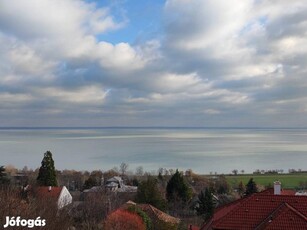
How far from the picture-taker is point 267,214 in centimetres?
1905

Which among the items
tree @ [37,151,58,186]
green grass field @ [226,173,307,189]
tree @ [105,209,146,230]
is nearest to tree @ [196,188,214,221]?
tree @ [37,151,58,186]

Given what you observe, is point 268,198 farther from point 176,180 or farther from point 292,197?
point 176,180

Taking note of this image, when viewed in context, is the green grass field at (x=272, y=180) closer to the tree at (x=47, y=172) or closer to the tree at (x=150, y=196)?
the tree at (x=150, y=196)

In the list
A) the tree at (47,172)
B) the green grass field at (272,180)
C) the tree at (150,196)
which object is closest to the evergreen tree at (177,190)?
the tree at (150,196)

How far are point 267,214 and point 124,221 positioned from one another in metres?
8.88

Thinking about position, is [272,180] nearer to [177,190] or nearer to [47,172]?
[177,190]

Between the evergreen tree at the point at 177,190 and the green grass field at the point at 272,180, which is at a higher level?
the green grass field at the point at 272,180

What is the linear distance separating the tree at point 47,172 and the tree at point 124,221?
19.8m

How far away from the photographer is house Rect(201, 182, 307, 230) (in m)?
17.8

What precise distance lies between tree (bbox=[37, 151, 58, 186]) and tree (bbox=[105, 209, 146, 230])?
19.8 meters

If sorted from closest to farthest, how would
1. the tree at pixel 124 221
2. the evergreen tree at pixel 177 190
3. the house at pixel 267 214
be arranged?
1. the house at pixel 267 214
2. the tree at pixel 124 221
3. the evergreen tree at pixel 177 190

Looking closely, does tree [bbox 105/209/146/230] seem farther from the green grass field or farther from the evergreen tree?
the green grass field

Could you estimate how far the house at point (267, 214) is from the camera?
17844 mm

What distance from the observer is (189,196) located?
4966cm
